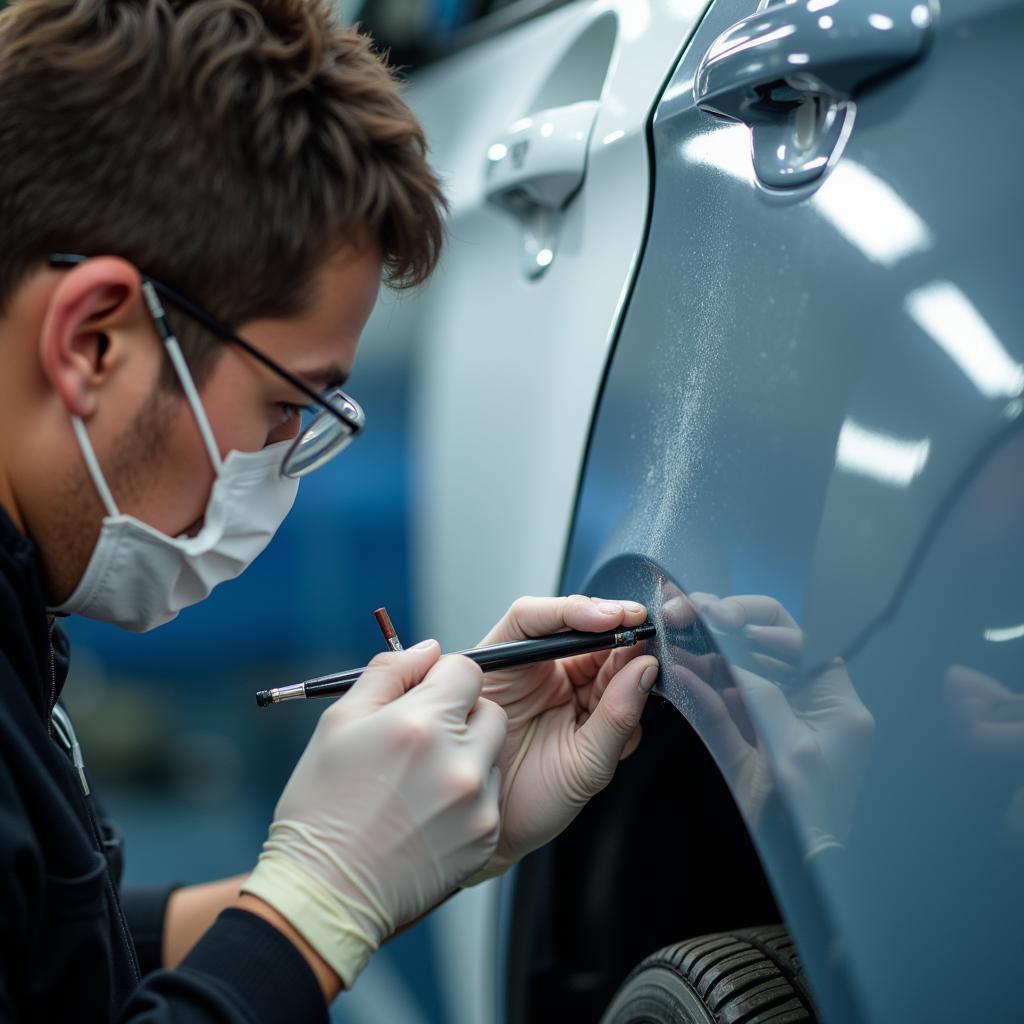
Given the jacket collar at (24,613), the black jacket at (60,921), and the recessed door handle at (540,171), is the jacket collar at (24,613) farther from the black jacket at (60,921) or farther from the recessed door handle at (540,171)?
the recessed door handle at (540,171)

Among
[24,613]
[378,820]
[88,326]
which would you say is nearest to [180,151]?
[88,326]

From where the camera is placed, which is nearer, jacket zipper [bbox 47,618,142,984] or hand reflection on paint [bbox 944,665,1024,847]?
hand reflection on paint [bbox 944,665,1024,847]

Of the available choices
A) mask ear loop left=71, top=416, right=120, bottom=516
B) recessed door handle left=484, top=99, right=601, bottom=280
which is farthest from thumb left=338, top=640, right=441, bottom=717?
recessed door handle left=484, top=99, right=601, bottom=280

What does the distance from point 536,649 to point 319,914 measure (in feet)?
0.84

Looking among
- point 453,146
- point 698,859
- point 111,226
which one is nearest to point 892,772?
point 698,859

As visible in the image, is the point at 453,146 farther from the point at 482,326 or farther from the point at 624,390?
the point at 624,390

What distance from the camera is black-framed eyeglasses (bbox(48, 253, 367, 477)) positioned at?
914 millimetres

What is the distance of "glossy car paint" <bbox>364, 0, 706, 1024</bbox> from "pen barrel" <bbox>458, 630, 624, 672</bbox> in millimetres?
123

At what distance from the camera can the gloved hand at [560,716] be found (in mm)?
948

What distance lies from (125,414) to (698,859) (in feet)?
2.17

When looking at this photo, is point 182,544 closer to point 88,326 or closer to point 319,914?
point 88,326

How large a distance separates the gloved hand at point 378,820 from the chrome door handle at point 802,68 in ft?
1.47

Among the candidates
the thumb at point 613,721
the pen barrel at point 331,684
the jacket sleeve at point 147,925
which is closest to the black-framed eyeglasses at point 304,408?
the pen barrel at point 331,684

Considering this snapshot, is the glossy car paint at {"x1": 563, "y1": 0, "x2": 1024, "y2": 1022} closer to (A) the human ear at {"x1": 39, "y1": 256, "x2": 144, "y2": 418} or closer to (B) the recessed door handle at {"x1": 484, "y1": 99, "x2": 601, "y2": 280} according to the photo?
(B) the recessed door handle at {"x1": 484, "y1": 99, "x2": 601, "y2": 280}
